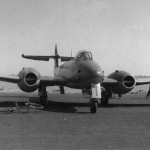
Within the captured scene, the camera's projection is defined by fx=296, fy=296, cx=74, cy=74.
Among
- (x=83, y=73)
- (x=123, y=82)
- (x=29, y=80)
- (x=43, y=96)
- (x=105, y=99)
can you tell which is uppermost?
(x=83, y=73)

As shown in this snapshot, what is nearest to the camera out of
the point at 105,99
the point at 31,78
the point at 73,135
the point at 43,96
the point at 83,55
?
the point at 73,135

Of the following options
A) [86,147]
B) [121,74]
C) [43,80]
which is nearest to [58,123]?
[86,147]

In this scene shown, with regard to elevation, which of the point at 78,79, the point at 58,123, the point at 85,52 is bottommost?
the point at 58,123

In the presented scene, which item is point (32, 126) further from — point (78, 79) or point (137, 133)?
point (78, 79)

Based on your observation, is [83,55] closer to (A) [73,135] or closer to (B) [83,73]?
(B) [83,73]

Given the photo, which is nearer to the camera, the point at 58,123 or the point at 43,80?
the point at 58,123

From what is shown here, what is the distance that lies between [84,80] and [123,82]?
470 centimetres

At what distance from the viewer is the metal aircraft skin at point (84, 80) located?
14.5 meters

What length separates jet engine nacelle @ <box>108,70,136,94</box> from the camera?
62.0 feet

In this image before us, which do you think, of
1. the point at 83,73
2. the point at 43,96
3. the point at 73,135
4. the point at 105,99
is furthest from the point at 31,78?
the point at 73,135

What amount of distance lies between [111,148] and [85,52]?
10.4m

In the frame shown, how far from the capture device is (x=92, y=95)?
14281 millimetres

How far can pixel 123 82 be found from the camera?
743 inches

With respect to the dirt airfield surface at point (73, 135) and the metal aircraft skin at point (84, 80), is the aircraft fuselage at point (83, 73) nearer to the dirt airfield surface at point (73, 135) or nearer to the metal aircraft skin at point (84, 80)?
the metal aircraft skin at point (84, 80)
